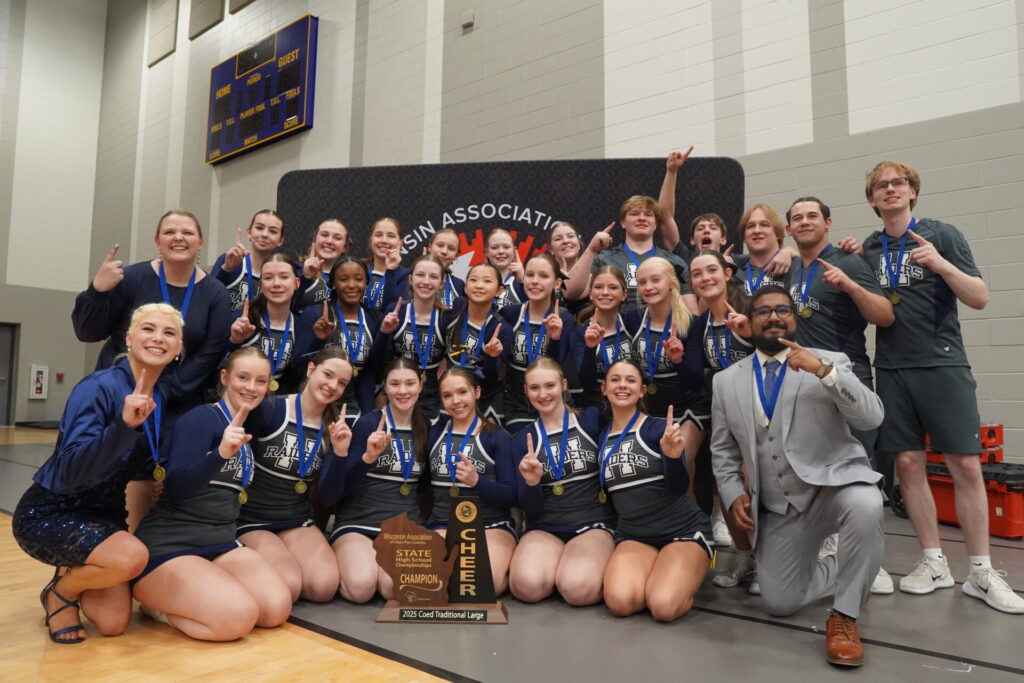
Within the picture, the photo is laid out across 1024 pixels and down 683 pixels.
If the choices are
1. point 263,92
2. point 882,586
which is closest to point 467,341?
point 882,586

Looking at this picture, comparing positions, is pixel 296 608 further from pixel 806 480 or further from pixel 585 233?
pixel 585 233

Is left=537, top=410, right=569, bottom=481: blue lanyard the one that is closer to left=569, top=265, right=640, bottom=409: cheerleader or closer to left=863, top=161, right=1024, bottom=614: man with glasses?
left=569, top=265, right=640, bottom=409: cheerleader

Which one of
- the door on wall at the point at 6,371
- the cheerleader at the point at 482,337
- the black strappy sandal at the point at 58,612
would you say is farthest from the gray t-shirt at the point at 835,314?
the door on wall at the point at 6,371

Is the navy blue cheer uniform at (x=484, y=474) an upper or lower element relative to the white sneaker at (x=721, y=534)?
upper

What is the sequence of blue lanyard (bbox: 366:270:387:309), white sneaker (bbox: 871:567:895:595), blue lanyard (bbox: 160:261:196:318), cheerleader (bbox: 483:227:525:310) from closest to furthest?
1. white sneaker (bbox: 871:567:895:595)
2. blue lanyard (bbox: 160:261:196:318)
3. blue lanyard (bbox: 366:270:387:309)
4. cheerleader (bbox: 483:227:525:310)

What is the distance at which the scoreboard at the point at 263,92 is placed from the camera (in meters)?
9.77

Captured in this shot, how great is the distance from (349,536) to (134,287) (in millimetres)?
1662

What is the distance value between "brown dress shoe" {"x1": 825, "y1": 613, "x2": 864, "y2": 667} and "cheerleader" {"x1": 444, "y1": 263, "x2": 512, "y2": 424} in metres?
1.98

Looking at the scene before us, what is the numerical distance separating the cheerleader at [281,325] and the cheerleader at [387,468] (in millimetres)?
664

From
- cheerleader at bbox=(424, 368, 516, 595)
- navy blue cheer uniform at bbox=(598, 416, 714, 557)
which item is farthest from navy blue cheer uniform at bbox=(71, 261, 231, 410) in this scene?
navy blue cheer uniform at bbox=(598, 416, 714, 557)

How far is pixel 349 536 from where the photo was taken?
3377 millimetres

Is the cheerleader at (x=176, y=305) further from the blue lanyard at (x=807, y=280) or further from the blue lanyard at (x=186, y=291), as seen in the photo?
the blue lanyard at (x=807, y=280)

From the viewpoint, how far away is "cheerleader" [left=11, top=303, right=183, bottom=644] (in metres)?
2.48

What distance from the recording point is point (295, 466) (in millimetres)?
3314
